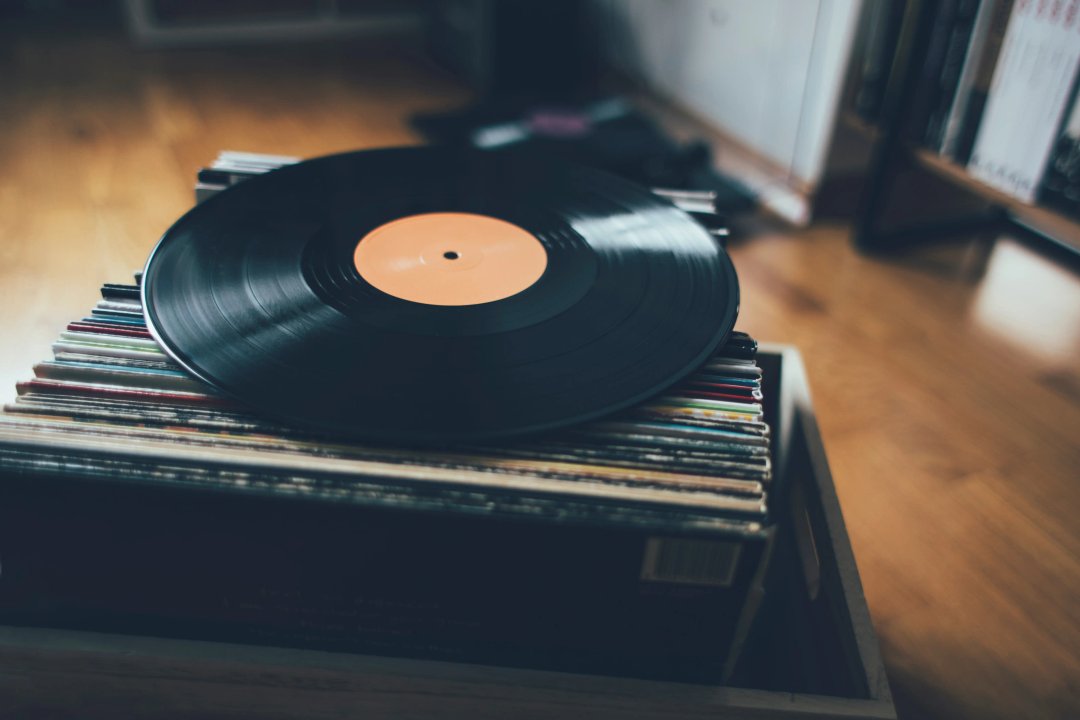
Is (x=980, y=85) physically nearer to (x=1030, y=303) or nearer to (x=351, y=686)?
(x=1030, y=303)

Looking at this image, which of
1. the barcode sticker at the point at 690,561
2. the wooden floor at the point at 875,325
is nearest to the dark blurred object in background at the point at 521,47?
the wooden floor at the point at 875,325

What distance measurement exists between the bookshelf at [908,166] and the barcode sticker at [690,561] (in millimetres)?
1050

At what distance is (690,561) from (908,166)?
4.33ft

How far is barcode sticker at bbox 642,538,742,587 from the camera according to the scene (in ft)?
1.76

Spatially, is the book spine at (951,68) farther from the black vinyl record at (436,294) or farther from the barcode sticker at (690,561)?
the barcode sticker at (690,561)

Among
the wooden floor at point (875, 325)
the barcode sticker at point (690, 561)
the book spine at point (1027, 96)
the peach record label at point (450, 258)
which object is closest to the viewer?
the barcode sticker at point (690, 561)

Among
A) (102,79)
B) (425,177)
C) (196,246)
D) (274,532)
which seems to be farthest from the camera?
(102,79)

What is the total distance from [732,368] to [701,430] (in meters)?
0.08

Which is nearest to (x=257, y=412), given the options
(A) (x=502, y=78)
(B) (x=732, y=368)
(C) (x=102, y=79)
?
(B) (x=732, y=368)

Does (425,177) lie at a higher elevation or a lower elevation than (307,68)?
higher

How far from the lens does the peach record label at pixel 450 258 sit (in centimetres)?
72

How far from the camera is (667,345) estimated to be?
657 millimetres

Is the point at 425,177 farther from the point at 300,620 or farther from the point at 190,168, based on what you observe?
the point at 190,168

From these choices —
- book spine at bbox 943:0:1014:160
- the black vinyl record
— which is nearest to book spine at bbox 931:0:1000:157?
book spine at bbox 943:0:1014:160
